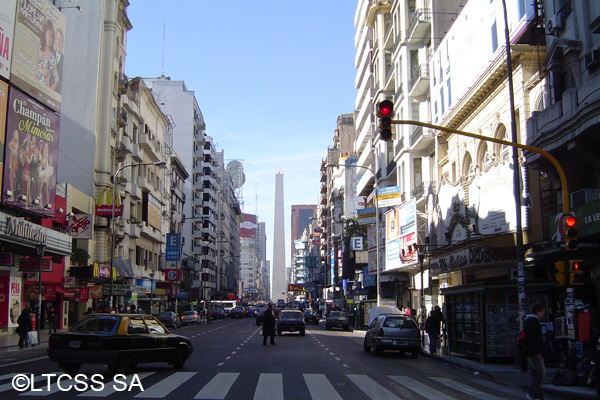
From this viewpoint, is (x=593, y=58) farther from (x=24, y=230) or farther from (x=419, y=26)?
(x=24, y=230)

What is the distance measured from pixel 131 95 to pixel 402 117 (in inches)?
1005

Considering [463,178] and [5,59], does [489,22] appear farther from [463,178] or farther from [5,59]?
[5,59]

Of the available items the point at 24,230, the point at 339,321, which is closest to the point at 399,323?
the point at 24,230

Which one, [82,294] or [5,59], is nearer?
[5,59]

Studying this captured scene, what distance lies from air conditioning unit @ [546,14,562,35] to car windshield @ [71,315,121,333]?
19043 mm

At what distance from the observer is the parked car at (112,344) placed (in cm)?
1440

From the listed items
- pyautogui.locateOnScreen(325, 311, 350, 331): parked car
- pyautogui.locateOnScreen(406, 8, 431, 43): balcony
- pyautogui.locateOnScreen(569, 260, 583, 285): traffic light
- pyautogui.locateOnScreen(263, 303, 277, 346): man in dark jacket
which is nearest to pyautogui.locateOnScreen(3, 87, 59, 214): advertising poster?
pyautogui.locateOnScreen(263, 303, 277, 346): man in dark jacket

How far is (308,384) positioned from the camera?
13930 mm

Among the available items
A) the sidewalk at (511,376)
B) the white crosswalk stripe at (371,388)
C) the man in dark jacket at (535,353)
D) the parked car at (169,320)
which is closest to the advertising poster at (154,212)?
the parked car at (169,320)

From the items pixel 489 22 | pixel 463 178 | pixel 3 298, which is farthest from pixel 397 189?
pixel 3 298

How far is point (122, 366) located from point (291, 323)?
2457cm

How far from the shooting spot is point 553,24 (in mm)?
24219

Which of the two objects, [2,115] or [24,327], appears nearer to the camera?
[24,327]

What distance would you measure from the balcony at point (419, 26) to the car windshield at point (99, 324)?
33.5 m
